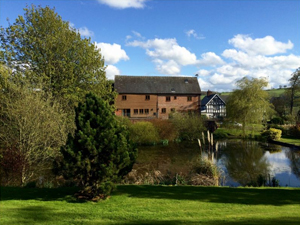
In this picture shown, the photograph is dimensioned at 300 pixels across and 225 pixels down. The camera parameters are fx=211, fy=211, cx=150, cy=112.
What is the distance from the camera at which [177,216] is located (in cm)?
511

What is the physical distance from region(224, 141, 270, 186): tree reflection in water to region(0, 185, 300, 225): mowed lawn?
328 cm

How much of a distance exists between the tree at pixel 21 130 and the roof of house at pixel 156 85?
22.7m

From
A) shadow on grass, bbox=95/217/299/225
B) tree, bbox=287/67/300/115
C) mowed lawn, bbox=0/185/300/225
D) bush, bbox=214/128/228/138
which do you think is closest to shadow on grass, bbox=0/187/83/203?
mowed lawn, bbox=0/185/300/225

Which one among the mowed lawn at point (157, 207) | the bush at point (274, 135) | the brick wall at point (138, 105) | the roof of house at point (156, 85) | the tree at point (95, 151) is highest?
the roof of house at point (156, 85)

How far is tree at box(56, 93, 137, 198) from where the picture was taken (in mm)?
5629

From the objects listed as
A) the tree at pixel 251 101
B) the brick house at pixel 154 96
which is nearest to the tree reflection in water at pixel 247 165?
the tree at pixel 251 101

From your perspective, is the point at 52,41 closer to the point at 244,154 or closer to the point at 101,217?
the point at 101,217

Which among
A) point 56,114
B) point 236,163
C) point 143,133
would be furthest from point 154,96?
point 56,114

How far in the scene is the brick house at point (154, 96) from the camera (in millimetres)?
33531

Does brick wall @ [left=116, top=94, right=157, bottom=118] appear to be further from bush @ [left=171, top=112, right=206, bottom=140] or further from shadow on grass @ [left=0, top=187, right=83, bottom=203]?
shadow on grass @ [left=0, top=187, right=83, bottom=203]

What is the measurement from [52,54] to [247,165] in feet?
49.4

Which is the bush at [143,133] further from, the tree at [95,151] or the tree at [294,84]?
the tree at [294,84]

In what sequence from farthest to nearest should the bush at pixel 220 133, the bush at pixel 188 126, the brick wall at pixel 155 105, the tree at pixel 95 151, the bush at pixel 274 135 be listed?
the brick wall at pixel 155 105
the bush at pixel 220 133
the bush at pixel 188 126
the bush at pixel 274 135
the tree at pixel 95 151

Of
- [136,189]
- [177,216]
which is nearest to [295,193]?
[177,216]
